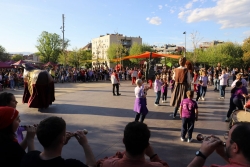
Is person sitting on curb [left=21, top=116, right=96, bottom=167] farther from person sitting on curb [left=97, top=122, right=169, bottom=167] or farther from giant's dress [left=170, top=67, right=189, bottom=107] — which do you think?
giant's dress [left=170, top=67, right=189, bottom=107]

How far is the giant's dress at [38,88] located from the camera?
30.7 ft

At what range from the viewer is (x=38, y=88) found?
938 centimetres

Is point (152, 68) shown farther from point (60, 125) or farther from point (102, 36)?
point (102, 36)

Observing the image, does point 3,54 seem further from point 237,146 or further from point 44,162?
point 237,146

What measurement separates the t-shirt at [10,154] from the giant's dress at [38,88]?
24.3 ft

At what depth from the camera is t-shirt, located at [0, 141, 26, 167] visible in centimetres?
221

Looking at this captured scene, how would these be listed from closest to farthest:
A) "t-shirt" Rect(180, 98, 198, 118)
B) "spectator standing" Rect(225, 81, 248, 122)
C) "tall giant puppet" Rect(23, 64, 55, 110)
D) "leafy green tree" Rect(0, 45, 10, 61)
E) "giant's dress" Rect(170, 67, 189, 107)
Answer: "t-shirt" Rect(180, 98, 198, 118), "spectator standing" Rect(225, 81, 248, 122), "giant's dress" Rect(170, 67, 189, 107), "tall giant puppet" Rect(23, 64, 55, 110), "leafy green tree" Rect(0, 45, 10, 61)

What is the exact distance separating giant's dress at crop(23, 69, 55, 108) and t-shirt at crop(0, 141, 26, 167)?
7410 millimetres

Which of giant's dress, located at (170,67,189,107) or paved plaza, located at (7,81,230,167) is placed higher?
giant's dress, located at (170,67,189,107)

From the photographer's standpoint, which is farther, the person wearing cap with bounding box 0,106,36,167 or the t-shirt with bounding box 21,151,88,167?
the person wearing cap with bounding box 0,106,36,167

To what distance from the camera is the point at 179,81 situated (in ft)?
26.0

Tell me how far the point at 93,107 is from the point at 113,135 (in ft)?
13.2

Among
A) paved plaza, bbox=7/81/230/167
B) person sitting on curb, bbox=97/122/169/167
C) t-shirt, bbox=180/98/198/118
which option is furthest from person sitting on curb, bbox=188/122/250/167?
t-shirt, bbox=180/98/198/118

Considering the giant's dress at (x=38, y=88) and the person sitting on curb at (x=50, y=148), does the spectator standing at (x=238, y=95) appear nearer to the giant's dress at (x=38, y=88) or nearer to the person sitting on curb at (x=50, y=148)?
the person sitting on curb at (x=50, y=148)
